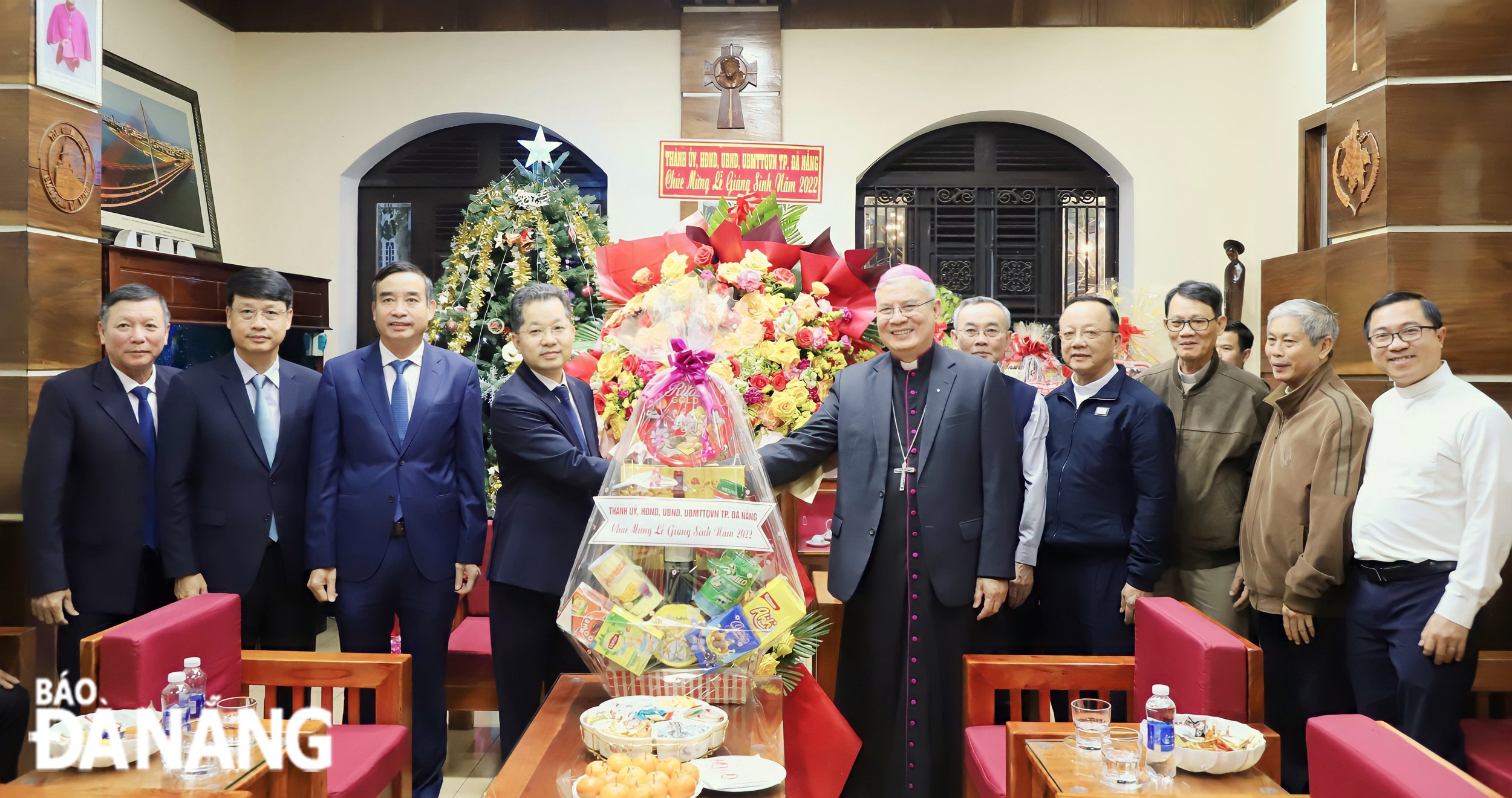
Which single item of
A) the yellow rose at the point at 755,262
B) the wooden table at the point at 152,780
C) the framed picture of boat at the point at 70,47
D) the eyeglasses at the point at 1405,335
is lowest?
the wooden table at the point at 152,780

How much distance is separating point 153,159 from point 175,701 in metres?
4.68

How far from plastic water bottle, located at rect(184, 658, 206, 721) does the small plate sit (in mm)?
944

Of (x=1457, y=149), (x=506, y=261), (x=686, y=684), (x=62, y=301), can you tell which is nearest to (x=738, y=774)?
(x=686, y=684)

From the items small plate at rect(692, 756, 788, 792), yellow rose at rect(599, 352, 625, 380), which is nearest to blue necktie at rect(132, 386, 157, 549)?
yellow rose at rect(599, 352, 625, 380)

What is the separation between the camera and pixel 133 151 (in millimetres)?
5312

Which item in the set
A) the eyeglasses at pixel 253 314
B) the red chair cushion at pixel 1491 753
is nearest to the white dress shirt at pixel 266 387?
the eyeglasses at pixel 253 314

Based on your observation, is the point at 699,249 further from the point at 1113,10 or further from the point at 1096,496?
the point at 1113,10

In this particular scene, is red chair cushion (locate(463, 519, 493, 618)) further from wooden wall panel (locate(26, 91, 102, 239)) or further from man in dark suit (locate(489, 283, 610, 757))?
wooden wall panel (locate(26, 91, 102, 239))

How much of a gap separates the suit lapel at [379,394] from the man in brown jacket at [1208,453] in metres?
2.28

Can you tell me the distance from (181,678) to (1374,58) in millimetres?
3646

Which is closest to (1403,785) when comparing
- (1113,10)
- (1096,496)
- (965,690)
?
(965,690)

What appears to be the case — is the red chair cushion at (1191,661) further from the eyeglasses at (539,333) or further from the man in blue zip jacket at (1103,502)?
the eyeglasses at (539,333)

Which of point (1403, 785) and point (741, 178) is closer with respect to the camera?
point (1403, 785)

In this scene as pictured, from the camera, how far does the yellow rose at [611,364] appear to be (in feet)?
7.82
